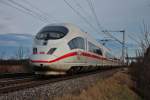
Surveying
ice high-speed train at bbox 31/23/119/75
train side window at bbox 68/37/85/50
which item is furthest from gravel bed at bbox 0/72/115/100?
train side window at bbox 68/37/85/50

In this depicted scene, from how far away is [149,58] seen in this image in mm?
26078

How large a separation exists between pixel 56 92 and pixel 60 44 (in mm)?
4211

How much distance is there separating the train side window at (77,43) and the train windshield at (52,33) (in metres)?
0.68

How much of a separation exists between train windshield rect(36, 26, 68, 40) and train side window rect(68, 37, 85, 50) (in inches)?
26.7

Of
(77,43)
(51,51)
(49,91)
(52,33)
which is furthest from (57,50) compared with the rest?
(49,91)

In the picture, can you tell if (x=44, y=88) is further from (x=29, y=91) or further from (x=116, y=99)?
(x=116, y=99)

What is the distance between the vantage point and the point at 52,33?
13914mm

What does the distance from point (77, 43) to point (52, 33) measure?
2008 millimetres

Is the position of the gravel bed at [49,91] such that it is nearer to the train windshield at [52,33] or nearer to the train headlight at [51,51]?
the train headlight at [51,51]

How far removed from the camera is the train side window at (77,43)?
14214 mm

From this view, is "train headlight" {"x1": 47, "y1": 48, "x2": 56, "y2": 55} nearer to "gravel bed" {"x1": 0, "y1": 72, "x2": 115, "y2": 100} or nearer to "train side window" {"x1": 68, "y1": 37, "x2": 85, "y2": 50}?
"train side window" {"x1": 68, "y1": 37, "x2": 85, "y2": 50}

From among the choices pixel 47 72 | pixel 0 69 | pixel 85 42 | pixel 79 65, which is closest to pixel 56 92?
pixel 47 72

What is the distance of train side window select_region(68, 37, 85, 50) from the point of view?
1421cm

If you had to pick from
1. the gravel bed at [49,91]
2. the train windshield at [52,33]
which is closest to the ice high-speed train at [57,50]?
the train windshield at [52,33]
